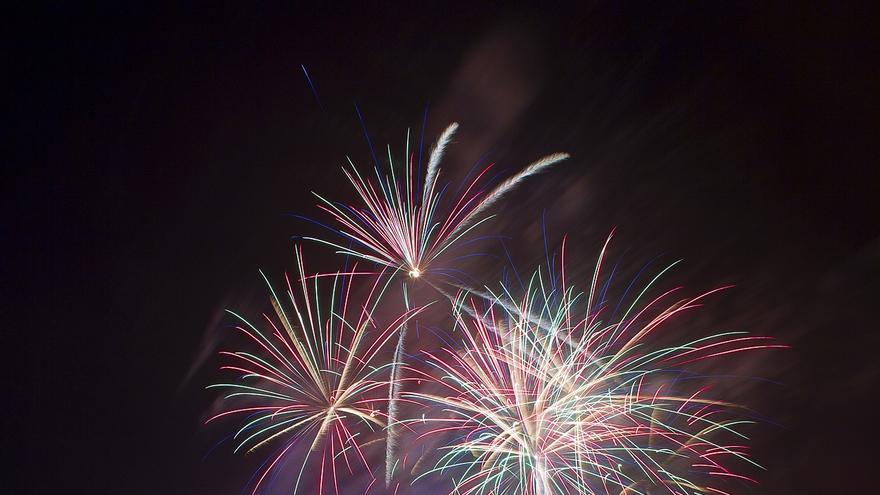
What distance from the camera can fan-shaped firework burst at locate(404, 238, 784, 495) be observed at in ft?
16.0

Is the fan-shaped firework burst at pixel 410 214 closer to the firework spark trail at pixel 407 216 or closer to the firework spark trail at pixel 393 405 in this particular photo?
the firework spark trail at pixel 407 216

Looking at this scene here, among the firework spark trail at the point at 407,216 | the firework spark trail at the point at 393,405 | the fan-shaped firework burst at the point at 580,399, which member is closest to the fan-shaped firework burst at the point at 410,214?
the firework spark trail at the point at 407,216

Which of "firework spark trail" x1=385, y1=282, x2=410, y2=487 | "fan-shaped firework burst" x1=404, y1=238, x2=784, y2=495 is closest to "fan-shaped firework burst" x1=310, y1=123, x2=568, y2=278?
"firework spark trail" x1=385, y1=282, x2=410, y2=487

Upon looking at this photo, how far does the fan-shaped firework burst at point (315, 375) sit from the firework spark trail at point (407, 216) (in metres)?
0.33

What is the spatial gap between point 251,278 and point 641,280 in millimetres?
4307

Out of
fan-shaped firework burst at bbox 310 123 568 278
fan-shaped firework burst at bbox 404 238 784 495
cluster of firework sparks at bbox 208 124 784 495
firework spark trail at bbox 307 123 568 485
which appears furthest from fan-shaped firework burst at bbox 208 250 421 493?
fan-shaped firework burst at bbox 404 238 784 495

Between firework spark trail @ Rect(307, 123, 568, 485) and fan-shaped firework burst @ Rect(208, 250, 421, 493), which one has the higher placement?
firework spark trail @ Rect(307, 123, 568, 485)

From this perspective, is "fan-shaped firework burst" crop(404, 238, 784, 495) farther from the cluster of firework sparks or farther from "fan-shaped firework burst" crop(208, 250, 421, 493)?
"fan-shaped firework burst" crop(208, 250, 421, 493)

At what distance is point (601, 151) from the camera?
584 centimetres

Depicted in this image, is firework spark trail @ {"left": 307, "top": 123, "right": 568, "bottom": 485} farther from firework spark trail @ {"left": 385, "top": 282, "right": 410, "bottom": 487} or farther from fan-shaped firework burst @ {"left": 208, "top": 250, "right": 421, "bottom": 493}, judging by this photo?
fan-shaped firework burst @ {"left": 208, "top": 250, "right": 421, "bottom": 493}

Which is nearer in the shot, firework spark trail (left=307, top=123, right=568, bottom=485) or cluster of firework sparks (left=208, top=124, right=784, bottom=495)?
cluster of firework sparks (left=208, top=124, right=784, bottom=495)

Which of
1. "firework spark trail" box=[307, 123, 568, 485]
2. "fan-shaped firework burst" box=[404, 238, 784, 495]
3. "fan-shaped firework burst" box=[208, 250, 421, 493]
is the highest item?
"firework spark trail" box=[307, 123, 568, 485]

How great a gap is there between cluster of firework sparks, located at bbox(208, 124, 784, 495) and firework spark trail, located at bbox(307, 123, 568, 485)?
0.02 meters

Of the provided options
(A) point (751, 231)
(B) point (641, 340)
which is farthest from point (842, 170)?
(B) point (641, 340)
